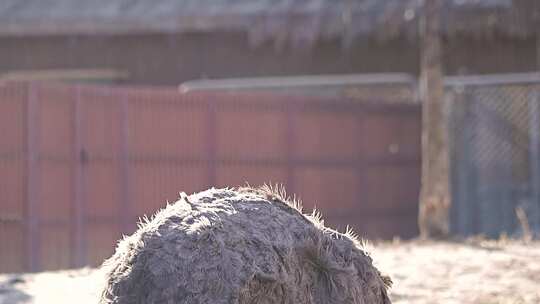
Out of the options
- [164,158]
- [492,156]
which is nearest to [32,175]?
[164,158]

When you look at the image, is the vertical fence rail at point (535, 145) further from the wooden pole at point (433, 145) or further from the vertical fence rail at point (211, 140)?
the vertical fence rail at point (211, 140)

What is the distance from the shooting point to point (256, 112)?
13.1m

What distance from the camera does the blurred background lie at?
11.4 m

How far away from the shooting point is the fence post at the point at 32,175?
11086mm

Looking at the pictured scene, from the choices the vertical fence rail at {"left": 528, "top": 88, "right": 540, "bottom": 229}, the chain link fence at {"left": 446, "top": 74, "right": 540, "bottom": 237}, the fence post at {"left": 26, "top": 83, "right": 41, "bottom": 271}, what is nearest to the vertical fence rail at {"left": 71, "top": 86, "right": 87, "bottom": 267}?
the fence post at {"left": 26, "top": 83, "right": 41, "bottom": 271}

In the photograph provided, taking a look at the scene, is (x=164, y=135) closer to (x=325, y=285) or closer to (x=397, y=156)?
(x=397, y=156)

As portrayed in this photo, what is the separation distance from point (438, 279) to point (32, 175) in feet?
16.4

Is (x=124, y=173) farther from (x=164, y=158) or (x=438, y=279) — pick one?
(x=438, y=279)

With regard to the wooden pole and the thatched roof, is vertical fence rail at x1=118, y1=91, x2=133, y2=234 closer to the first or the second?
the wooden pole

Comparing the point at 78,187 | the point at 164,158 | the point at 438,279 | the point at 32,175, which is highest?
the point at 164,158

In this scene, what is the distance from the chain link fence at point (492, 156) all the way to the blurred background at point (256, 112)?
0.02 m

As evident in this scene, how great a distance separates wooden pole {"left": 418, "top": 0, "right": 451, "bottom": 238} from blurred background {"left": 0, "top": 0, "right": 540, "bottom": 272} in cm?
7

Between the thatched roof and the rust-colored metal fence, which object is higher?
the thatched roof

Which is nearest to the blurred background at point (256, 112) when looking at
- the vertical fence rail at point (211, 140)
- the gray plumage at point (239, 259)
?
the vertical fence rail at point (211, 140)
